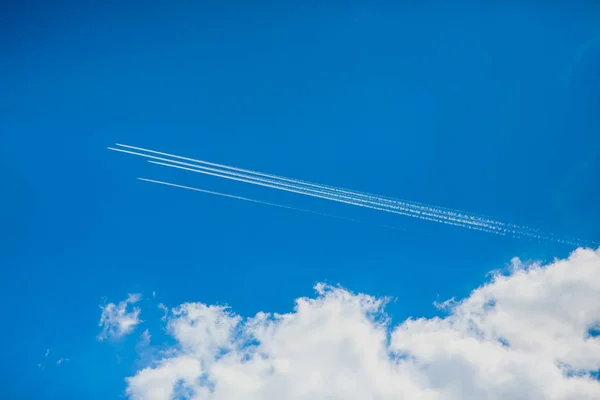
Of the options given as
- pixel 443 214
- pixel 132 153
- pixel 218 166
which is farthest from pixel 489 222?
pixel 132 153

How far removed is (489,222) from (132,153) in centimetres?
2732

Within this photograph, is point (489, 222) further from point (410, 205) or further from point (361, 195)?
point (361, 195)

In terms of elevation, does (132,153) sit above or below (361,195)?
above

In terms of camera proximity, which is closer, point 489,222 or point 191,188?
point 489,222

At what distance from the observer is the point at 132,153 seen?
22297 mm

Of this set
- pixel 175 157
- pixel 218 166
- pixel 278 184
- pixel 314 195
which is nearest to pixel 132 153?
pixel 175 157

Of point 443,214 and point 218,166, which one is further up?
point 218,166

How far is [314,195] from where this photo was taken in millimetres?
22844

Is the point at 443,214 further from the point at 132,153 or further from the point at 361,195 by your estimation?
the point at 132,153

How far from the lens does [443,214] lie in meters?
21.8

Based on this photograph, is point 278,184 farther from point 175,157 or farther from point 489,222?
point 489,222

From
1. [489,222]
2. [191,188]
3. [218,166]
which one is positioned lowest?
[489,222]

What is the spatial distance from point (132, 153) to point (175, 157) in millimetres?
3215

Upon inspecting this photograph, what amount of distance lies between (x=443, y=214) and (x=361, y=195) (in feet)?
20.5
